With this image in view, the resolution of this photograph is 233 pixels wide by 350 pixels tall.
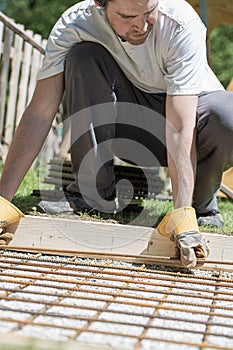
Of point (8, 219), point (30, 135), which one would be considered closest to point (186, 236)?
point (8, 219)

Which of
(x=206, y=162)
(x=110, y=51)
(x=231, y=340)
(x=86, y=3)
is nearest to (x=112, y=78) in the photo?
(x=110, y=51)

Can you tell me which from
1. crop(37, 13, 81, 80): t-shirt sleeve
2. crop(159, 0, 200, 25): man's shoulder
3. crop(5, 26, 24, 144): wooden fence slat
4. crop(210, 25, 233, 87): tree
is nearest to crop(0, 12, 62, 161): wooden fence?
crop(5, 26, 24, 144): wooden fence slat

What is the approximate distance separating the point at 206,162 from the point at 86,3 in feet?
2.97

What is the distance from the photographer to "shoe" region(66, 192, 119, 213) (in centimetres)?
282

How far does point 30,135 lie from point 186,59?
2.33 ft

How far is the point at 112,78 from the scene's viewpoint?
2.77 metres

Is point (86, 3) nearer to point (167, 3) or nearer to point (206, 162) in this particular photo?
point (167, 3)

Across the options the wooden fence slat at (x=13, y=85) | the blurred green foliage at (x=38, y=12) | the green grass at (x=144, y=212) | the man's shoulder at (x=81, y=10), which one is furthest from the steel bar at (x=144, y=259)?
the blurred green foliage at (x=38, y=12)

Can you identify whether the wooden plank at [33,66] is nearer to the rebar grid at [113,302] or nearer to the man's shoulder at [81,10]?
the man's shoulder at [81,10]

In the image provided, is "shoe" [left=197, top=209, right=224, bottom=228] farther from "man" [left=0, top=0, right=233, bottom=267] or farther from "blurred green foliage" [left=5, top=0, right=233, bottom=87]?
"blurred green foliage" [left=5, top=0, right=233, bottom=87]

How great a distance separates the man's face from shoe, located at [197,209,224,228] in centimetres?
98

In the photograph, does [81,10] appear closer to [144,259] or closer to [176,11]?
[176,11]

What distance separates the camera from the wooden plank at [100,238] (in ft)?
7.47

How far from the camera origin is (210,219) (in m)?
2.94
